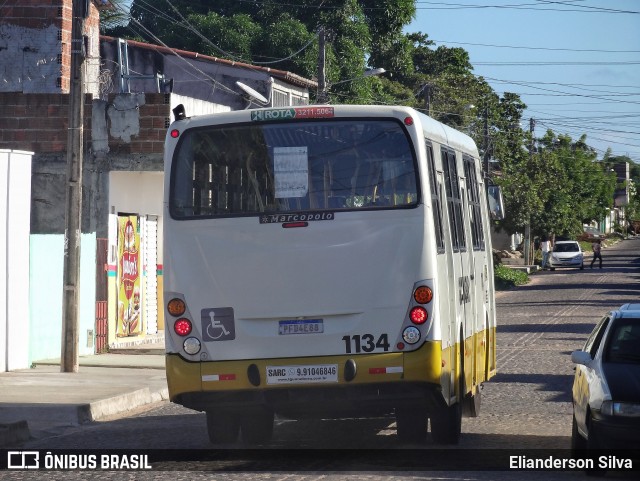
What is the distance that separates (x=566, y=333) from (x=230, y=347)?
63.3ft

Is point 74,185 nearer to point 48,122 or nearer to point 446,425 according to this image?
point 48,122

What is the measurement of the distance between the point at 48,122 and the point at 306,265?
1500 centimetres

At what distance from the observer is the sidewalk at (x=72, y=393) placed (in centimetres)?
1334

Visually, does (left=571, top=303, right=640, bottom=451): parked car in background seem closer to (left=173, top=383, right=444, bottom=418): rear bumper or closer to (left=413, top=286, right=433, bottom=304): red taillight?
(left=173, top=383, right=444, bottom=418): rear bumper

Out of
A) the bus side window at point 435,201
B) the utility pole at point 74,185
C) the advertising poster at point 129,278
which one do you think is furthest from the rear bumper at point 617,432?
the advertising poster at point 129,278

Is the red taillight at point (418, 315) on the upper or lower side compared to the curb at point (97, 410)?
upper

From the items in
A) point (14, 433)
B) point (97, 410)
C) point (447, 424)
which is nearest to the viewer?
point (447, 424)

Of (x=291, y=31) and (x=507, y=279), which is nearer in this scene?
(x=291, y=31)

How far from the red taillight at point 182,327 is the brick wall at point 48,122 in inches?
548

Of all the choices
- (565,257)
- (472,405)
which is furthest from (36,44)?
(565,257)

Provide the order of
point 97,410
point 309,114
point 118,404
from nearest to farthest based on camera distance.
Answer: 1. point 309,114
2. point 97,410
3. point 118,404

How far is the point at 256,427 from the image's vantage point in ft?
38.1

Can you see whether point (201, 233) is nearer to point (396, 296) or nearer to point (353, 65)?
point (396, 296)

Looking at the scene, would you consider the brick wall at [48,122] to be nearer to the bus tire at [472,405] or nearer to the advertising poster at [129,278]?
the advertising poster at [129,278]
